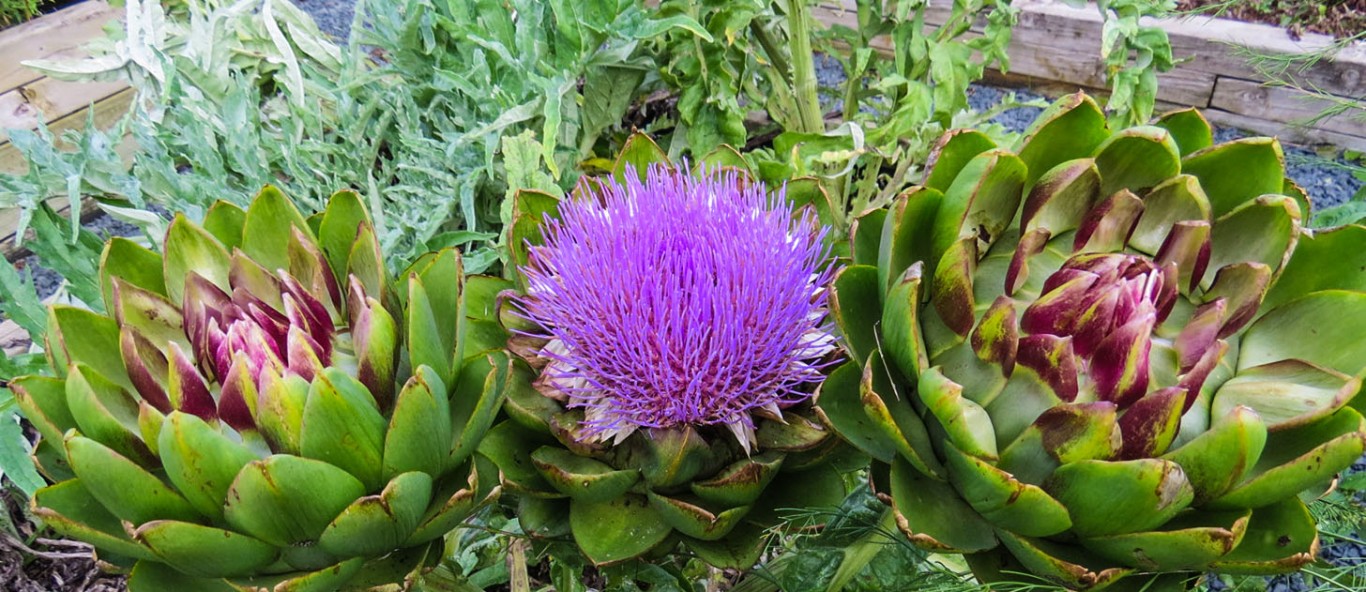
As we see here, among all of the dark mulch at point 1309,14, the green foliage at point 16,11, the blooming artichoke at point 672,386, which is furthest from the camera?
the green foliage at point 16,11

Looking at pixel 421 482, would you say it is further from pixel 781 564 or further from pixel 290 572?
pixel 781 564

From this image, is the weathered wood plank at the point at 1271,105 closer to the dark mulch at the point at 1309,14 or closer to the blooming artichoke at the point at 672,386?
the dark mulch at the point at 1309,14

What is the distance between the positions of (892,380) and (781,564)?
10.2 inches

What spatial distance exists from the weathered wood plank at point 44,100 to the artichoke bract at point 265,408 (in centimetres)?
141

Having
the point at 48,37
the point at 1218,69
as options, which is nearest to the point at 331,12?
the point at 48,37

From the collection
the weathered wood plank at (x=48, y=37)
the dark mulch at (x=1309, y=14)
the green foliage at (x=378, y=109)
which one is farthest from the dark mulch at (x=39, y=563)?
the dark mulch at (x=1309, y=14)

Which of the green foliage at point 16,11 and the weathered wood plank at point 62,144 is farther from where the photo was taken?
the green foliage at point 16,11

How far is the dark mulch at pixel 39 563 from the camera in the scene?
46.7 inches

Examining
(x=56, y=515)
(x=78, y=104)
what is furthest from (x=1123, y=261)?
(x=78, y=104)

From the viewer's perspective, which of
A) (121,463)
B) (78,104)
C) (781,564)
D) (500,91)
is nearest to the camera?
(121,463)

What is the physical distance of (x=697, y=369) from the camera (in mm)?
596

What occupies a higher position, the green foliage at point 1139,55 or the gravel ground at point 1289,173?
the green foliage at point 1139,55

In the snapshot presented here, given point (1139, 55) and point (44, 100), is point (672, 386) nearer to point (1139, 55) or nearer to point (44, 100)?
point (1139, 55)

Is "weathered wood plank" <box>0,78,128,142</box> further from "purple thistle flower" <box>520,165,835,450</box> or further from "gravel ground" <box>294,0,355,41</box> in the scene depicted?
"purple thistle flower" <box>520,165,835,450</box>
